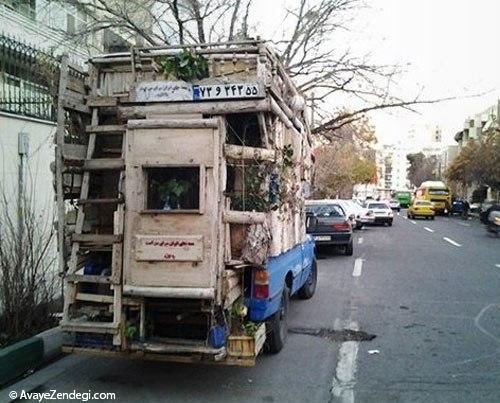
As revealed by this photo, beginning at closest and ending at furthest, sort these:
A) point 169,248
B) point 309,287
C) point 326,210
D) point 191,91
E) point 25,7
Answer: point 169,248
point 191,91
point 309,287
point 25,7
point 326,210

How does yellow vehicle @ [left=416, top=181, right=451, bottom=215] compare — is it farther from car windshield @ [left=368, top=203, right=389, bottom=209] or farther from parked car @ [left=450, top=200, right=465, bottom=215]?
car windshield @ [left=368, top=203, right=389, bottom=209]

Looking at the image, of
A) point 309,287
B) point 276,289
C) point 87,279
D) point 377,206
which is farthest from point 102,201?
point 377,206

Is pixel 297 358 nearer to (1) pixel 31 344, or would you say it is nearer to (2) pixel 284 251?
(2) pixel 284 251

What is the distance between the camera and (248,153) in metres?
5.65

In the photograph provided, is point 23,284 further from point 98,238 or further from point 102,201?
point 102,201

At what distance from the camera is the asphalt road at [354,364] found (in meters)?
5.55

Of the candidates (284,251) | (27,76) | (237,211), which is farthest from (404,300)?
(27,76)

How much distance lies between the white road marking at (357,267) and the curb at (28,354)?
8.23 metres

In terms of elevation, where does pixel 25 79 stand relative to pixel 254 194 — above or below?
above

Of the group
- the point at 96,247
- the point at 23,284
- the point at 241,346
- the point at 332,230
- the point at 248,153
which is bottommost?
the point at 241,346

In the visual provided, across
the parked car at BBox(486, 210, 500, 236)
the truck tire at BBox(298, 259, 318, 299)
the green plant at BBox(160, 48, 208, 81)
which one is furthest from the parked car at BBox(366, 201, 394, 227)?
the green plant at BBox(160, 48, 208, 81)

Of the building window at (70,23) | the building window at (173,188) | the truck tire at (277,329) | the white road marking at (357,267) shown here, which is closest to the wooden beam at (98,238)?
the building window at (173,188)

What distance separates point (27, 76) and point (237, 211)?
5.23m

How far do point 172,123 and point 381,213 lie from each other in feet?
104
